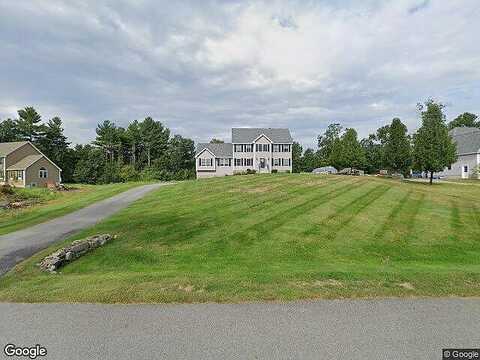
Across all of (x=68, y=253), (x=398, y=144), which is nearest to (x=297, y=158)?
(x=398, y=144)

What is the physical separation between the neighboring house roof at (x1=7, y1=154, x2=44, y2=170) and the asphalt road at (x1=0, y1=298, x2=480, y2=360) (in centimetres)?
5380

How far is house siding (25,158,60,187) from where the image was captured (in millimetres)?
49438

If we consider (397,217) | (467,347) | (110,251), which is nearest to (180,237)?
(110,251)

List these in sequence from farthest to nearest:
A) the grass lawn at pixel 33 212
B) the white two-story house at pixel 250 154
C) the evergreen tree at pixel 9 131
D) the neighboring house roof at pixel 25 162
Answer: the evergreen tree at pixel 9 131, the white two-story house at pixel 250 154, the neighboring house roof at pixel 25 162, the grass lawn at pixel 33 212

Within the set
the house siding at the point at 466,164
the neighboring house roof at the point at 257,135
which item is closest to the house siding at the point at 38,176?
the neighboring house roof at the point at 257,135

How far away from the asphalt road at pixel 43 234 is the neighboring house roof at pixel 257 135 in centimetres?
3854

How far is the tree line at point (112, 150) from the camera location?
68.3 m

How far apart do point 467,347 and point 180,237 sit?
941 centimetres

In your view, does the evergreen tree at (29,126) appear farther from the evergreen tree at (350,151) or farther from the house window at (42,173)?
the evergreen tree at (350,151)

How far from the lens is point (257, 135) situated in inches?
2263

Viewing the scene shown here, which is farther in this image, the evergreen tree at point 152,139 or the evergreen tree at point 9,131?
the evergreen tree at point 152,139

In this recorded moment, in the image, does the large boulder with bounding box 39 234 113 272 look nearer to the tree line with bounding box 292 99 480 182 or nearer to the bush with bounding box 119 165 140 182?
the tree line with bounding box 292 99 480 182

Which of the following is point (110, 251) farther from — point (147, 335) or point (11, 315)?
point (147, 335)

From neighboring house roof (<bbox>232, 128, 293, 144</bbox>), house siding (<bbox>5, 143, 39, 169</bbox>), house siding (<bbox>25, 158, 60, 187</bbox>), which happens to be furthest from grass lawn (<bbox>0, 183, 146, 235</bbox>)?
neighboring house roof (<bbox>232, 128, 293, 144</bbox>)
